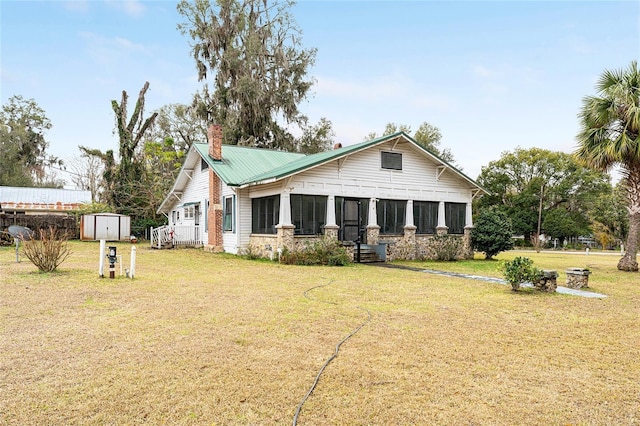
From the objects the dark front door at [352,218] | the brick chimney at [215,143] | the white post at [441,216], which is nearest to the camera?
the dark front door at [352,218]

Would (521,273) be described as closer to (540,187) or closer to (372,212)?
(372,212)

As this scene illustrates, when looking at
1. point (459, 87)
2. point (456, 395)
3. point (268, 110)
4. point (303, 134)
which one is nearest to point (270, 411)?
point (456, 395)

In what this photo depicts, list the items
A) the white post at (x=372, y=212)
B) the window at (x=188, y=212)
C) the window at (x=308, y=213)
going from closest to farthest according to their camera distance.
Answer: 1. the window at (x=308, y=213)
2. the white post at (x=372, y=212)
3. the window at (x=188, y=212)

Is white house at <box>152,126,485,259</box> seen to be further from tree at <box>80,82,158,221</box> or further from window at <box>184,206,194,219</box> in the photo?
tree at <box>80,82,158,221</box>

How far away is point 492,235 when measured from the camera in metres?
20.8

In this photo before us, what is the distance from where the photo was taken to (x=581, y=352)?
18.0ft

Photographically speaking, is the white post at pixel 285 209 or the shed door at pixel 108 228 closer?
the white post at pixel 285 209

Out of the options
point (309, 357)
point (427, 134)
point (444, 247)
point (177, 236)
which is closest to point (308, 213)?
point (444, 247)

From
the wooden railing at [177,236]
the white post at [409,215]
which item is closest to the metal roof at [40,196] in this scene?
the wooden railing at [177,236]

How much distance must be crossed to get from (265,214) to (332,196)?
3.06 m

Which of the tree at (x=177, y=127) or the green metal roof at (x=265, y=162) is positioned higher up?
the tree at (x=177, y=127)

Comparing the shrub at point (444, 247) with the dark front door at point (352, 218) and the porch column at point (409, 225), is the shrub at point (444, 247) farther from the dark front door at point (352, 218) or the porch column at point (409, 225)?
the dark front door at point (352, 218)

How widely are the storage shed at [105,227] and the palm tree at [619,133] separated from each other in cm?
2756

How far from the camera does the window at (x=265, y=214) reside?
1808cm
